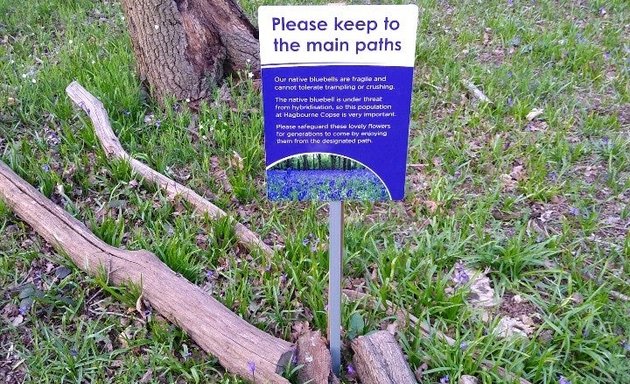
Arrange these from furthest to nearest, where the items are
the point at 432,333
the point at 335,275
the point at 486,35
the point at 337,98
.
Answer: the point at 486,35 < the point at 432,333 < the point at 335,275 < the point at 337,98

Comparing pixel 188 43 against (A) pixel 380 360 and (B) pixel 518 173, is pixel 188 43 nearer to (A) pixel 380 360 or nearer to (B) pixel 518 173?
(B) pixel 518 173

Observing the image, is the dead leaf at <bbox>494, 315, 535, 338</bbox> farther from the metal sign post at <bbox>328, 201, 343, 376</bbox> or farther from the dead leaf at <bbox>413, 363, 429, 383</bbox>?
the metal sign post at <bbox>328, 201, 343, 376</bbox>

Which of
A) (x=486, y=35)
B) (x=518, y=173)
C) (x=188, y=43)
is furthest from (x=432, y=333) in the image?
(x=486, y=35)

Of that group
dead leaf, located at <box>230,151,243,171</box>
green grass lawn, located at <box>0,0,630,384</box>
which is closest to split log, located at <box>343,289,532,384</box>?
green grass lawn, located at <box>0,0,630,384</box>

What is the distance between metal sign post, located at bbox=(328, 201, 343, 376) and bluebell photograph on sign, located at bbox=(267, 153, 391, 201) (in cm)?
9

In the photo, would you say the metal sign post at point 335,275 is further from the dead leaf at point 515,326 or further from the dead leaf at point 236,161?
the dead leaf at point 236,161

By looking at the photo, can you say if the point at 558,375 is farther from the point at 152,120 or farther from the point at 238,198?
the point at 152,120

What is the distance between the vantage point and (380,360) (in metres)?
2.32

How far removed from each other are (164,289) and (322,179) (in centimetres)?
111

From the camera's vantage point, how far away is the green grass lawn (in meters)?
2.53

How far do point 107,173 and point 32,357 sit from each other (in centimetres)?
142

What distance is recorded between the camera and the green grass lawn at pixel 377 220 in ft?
8.29

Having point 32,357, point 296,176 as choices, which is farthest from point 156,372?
point 296,176

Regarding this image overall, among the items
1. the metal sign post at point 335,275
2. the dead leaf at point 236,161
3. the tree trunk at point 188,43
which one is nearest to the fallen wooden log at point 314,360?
the metal sign post at point 335,275
